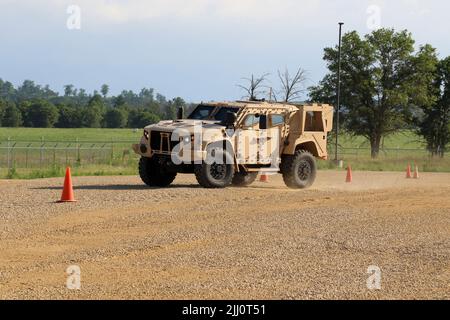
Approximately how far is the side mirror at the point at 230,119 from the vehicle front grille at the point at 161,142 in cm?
145

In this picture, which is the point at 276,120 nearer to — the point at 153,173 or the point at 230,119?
the point at 230,119

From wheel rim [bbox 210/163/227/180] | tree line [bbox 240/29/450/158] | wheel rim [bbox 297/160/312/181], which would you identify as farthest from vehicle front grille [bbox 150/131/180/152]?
tree line [bbox 240/29/450/158]

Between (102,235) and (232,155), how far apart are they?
26.0ft

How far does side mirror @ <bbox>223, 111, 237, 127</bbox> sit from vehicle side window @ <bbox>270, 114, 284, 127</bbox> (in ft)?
5.11

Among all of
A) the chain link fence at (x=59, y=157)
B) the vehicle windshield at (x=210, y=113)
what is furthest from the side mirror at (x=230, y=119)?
the chain link fence at (x=59, y=157)

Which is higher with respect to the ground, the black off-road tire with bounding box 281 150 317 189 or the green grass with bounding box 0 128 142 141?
the green grass with bounding box 0 128 142 141

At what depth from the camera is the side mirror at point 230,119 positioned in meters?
20.4

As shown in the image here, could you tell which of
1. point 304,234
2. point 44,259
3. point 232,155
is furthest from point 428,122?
point 44,259

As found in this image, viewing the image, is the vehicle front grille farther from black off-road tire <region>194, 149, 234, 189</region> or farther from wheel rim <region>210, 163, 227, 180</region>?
wheel rim <region>210, 163, 227, 180</region>

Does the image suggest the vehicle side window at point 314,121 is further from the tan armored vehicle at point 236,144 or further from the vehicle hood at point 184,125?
the vehicle hood at point 184,125

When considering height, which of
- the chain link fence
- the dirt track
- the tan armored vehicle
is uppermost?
the tan armored vehicle

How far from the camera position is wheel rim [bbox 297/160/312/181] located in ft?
74.0

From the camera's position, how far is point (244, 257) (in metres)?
11.1
